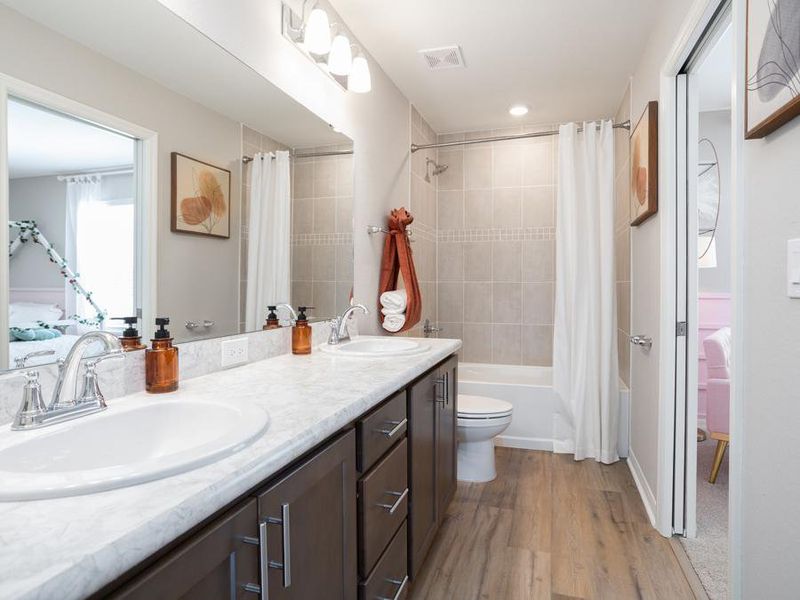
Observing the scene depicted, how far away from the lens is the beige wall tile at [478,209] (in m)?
3.97

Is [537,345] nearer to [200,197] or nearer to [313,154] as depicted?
[313,154]

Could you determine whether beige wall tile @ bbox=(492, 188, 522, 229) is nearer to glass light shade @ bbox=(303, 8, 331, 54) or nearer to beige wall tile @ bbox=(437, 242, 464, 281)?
beige wall tile @ bbox=(437, 242, 464, 281)

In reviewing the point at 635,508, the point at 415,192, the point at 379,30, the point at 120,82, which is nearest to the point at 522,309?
the point at 415,192

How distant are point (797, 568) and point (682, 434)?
3.81 feet

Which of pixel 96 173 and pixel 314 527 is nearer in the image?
pixel 314 527

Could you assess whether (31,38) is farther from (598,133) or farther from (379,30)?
(598,133)

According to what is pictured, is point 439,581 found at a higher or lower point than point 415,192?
lower

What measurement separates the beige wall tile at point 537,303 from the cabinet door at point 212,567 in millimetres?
3370

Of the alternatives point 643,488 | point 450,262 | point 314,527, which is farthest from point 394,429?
point 450,262

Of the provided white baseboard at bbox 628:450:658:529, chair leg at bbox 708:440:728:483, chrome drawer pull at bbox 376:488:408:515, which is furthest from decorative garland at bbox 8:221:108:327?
chair leg at bbox 708:440:728:483

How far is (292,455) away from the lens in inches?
34.1

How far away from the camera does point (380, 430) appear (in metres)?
1.31

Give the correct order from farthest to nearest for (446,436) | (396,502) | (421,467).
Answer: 1. (446,436)
2. (421,467)
3. (396,502)

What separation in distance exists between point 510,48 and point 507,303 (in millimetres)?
1918
